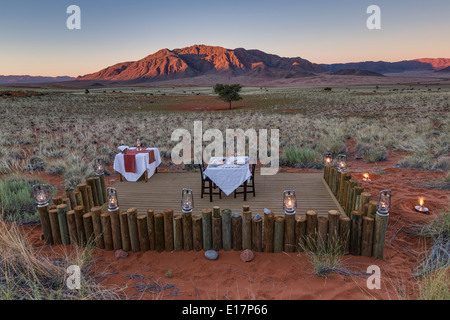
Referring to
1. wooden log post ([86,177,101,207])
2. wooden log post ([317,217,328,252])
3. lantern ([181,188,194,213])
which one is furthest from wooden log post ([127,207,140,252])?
wooden log post ([317,217,328,252])

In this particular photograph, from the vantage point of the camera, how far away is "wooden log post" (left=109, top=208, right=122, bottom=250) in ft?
13.0

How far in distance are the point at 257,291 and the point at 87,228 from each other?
268cm

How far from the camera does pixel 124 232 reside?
3.96m

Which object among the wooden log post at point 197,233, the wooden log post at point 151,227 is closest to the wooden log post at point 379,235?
the wooden log post at point 197,233

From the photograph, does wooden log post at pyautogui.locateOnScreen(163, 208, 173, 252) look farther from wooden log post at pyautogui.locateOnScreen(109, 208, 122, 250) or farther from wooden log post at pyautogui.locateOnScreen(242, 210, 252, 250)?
wooden log post at pyautogui.locateOnScreen(242, 210, 252, 250)

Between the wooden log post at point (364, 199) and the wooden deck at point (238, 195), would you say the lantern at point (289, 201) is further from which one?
the wooden deck at point (238, 195)

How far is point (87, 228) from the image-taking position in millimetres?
4043

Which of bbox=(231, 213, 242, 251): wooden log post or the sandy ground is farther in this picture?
bbox=(231, 213, 242, 251): wooden log post

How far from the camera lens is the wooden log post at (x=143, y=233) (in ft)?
12.7

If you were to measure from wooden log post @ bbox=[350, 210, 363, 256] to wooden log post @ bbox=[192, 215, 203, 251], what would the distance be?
2.14 meters

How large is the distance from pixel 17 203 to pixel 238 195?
458 cm

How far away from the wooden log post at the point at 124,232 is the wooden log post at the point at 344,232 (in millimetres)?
3053
